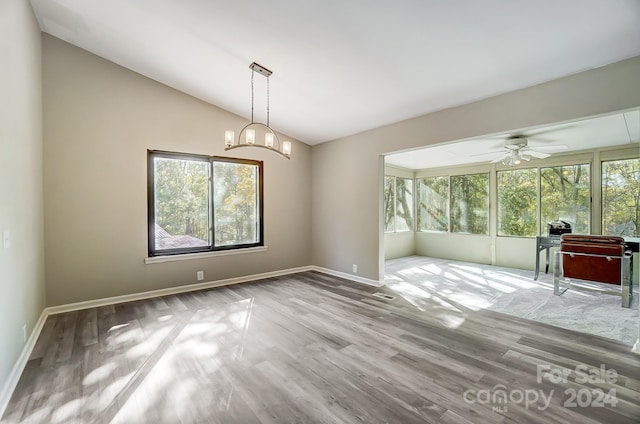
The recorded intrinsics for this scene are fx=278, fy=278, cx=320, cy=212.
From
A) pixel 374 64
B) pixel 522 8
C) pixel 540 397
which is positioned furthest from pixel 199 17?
pixel 540 397

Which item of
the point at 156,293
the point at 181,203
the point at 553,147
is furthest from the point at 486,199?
the point at 156,293

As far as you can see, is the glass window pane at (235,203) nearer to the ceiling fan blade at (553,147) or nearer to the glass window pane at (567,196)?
the ceiling fan blade at (553,147)

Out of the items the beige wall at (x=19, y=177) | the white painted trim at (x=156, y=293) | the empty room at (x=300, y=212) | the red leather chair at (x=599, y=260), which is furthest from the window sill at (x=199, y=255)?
the red leather chair at (x=599, y=260)

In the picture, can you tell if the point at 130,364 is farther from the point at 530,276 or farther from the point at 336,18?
the point at 530,276

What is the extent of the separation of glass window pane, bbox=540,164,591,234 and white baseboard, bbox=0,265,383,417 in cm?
443

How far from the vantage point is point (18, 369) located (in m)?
2.25

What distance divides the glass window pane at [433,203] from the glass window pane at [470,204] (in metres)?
0.20

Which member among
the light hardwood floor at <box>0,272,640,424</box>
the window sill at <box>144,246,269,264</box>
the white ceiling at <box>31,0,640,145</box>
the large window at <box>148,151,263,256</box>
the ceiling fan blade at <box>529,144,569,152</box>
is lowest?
the light hardwood floor at <box>0,272,640,424</box>

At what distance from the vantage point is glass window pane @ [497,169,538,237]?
20.8 feet

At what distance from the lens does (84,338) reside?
291 cm

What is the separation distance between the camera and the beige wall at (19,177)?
207 centimetres

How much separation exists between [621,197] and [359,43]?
6044 millimetres

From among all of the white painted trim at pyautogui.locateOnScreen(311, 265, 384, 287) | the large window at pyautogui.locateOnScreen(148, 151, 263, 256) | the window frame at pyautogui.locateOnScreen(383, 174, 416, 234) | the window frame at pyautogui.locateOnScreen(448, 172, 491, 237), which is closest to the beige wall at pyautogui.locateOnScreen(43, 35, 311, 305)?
the large window at pyautogui.locateOnScreen(148, 151, 263, 256)

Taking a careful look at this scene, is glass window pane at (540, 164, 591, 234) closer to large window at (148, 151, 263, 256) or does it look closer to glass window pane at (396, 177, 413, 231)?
glass window pane at (396, 177, 413, 231)
